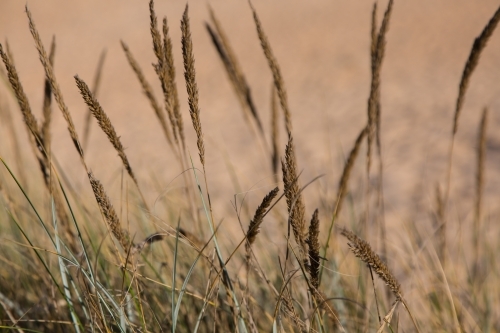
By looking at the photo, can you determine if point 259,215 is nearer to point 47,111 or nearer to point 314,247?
point 314,247

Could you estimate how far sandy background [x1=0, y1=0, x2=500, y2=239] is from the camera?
3941mm

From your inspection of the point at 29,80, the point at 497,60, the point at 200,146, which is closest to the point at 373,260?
the point at 200,146

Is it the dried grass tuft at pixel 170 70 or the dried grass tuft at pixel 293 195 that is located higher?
the dried grass tuft at pixel 170 70

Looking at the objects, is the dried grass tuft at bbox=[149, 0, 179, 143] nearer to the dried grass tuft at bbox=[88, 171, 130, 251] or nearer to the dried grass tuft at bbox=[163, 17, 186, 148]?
the dried grass tuft at bbox=[163, 17, 186, 148]

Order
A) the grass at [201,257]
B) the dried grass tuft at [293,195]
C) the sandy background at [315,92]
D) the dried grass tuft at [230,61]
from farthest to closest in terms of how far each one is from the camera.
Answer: the sandy background at [315,92] < the dried grass tuft at [230,61] < the grass at [201,257] < the dried grass tuft at [293,195]

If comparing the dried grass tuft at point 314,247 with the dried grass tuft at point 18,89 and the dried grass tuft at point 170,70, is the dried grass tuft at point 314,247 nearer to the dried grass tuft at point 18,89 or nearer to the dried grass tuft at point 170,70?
the dried grass tuft at point 170,70

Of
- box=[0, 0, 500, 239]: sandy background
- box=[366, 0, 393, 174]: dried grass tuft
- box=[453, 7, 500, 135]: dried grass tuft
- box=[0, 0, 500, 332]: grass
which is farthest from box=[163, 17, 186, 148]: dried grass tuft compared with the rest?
box=[0, 0, 500, 239]: sandy background

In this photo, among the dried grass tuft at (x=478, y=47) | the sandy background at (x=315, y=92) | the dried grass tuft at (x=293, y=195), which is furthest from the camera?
the sandy background at (x=315, y=92)

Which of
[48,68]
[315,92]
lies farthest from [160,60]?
[315,92]

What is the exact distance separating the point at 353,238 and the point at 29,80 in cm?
798

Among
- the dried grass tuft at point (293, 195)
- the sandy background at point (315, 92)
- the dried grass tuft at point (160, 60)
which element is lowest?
the dried grass tuft at point (293, 195)

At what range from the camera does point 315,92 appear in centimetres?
616

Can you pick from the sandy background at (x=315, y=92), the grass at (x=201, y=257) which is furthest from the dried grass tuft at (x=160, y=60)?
the sandy background at (x=315, y=92)

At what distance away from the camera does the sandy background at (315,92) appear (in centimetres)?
394
